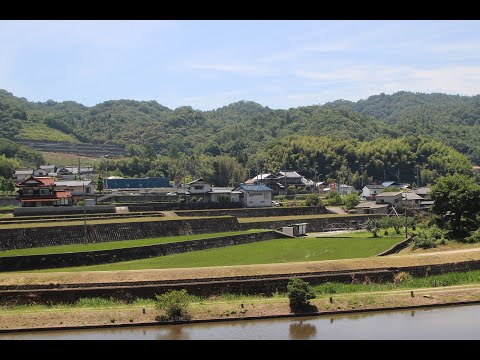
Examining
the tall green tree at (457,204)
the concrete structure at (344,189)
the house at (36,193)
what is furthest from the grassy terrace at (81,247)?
the concrete structure at (344,189)

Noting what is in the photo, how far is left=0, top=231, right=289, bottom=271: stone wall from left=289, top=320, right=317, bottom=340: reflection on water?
34.9 ft

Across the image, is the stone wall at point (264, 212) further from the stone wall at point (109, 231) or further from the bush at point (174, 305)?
the bush at point (174, 305)

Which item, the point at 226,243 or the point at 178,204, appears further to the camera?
the point at 178,204

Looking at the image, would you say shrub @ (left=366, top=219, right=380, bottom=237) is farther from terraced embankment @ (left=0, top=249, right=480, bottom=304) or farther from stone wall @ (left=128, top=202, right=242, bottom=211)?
terraced embankment @ (left=0, top=249, right=480, bottom=304)

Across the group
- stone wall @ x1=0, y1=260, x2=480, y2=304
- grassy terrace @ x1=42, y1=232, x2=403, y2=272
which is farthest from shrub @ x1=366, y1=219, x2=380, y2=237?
stone wall @ x1=0, y1=260, x2=480, y2=304

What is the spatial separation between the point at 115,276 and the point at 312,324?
7370 mm

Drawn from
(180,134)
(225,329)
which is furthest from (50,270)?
(180,134)

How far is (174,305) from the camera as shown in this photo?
18984 millimetres

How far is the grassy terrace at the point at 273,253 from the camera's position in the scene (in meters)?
26.0

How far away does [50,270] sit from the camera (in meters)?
24.5

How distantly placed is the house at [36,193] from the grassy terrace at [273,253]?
53.3 feet

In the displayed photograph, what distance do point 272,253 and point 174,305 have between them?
37.3 ft
